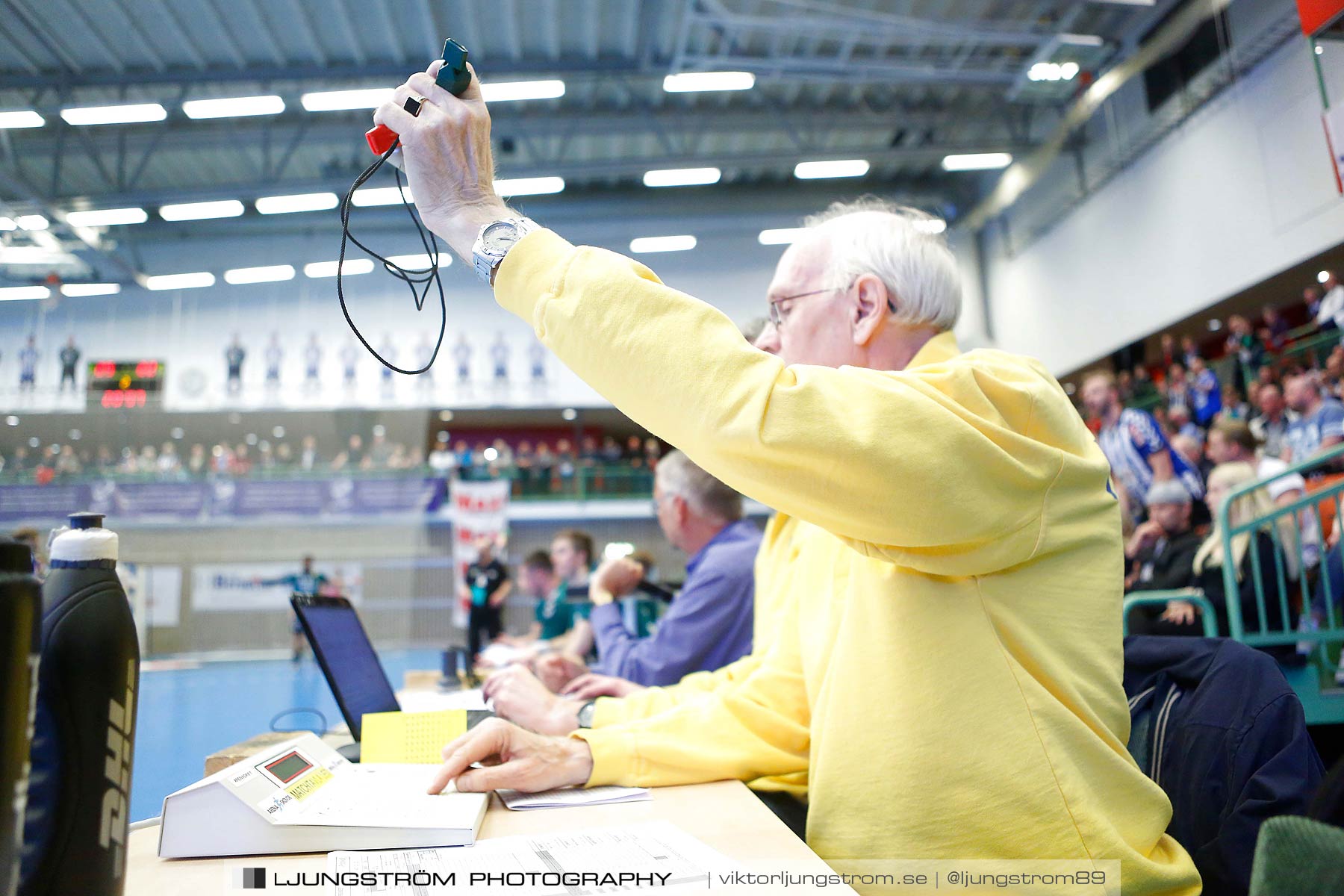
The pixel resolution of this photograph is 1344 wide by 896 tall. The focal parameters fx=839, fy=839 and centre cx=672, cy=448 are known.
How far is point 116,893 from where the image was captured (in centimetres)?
47

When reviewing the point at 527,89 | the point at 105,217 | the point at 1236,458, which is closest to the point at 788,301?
the point at 105,217

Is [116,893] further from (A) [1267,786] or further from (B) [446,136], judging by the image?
(A) [1267,786]

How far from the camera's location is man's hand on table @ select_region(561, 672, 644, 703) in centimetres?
154

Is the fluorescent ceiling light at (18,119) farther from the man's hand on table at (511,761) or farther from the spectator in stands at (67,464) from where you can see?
the spectator in stands at (67,464)

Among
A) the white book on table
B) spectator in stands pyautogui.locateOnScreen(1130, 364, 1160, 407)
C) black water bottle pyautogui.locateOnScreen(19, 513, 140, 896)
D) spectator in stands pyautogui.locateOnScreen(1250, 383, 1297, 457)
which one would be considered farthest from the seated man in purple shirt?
spectator in stands pyautogui.locateOnScreen(1130, 364, 1160, 407)

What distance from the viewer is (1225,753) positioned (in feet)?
2.83

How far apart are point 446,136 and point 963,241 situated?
40.2 ft

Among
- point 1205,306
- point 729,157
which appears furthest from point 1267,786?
point 729,157

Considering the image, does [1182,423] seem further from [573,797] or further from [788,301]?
[573,797]

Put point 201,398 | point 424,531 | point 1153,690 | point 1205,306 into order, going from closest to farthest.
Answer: point 1153,690 → point 1205,306 → point 201,398 → point 424,531

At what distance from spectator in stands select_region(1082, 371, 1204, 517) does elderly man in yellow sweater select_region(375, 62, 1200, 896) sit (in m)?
5.06

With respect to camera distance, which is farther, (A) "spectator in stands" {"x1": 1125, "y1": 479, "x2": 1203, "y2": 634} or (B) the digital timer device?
(A) "spectator in stands" {"x1": 1125, "y1": 479, "x2": 1203, "y2": 634}

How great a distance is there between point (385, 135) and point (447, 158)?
0.07 m

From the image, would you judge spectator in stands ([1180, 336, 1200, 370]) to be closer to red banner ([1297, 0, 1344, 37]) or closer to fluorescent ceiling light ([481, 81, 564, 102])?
fluorescent ceiling light ([481, 81, 564, 102])
